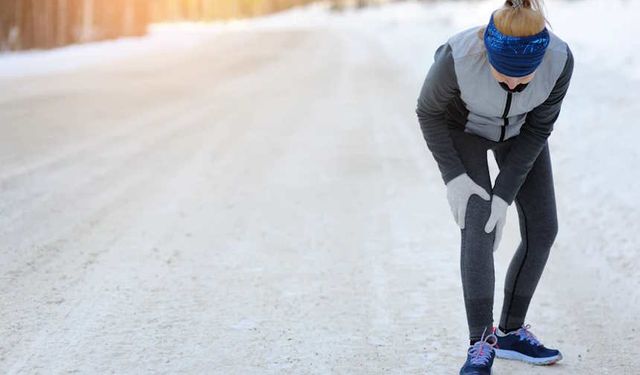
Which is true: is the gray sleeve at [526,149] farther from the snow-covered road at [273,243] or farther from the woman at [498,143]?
the snow-covered road at [273,243]

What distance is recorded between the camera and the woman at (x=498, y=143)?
301 cm

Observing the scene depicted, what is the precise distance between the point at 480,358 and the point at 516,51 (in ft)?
4.26

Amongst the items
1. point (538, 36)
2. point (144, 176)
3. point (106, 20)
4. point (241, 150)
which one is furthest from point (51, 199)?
point (106, 20)

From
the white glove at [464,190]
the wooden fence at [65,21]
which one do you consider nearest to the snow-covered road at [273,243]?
the white glove at [464,190]

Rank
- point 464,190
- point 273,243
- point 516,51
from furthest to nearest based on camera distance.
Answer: point 273,243
point 464,190
point 516,51

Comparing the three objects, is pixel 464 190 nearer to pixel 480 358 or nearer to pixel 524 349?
pixel 480 358

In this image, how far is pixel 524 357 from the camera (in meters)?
3.75

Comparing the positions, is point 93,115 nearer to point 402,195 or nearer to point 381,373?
point 402,195

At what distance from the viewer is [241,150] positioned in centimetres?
916

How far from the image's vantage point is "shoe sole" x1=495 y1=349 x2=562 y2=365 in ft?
12.2

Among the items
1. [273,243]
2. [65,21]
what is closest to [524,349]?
[273,243]

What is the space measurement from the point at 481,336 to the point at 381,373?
50 cm

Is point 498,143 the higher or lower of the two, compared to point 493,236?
higher

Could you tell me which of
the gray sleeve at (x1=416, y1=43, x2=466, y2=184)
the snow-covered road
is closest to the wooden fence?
the snow-covered road
